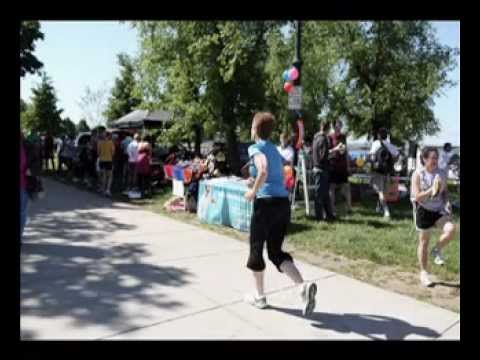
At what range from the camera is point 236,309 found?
4363 millimetres

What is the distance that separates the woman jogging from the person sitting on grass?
1723 mm

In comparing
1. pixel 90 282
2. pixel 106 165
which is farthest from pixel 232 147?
pixel 90 282

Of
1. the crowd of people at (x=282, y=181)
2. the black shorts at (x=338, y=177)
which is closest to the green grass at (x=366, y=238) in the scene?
the crowd of people at (x=282, y=181)

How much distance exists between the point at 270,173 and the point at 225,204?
4.08 metres

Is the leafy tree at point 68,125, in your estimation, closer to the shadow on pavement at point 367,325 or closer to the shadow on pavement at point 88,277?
the shadow on pavement at point 88,277

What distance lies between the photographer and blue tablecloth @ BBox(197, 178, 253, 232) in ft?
25.8

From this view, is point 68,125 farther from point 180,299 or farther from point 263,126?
point 263,126

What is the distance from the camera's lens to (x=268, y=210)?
4270 millimetres

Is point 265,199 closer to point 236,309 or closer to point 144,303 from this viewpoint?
point 236,309

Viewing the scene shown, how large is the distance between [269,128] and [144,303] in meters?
2.06

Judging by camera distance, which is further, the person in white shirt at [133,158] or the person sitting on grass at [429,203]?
the person in white shirt at [133,158]

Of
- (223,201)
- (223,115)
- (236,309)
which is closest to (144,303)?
(236,309)

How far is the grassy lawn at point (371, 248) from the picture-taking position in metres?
5.29
